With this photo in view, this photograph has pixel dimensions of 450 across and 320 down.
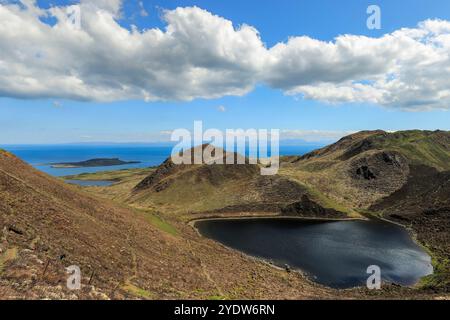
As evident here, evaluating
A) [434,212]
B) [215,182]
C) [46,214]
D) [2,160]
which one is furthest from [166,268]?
[215,182]

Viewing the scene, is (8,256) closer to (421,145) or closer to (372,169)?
(372,169)

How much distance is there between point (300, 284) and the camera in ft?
139

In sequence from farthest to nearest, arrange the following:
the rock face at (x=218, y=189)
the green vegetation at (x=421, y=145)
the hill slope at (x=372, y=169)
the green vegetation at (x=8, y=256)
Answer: the green vegetation at (x=421, y=145)
the hill slope at (x=372, y=169)
the rock face at (x=218, y=189)
the green vegetation at (x=8, y=256)

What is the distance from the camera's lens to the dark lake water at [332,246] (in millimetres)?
49844

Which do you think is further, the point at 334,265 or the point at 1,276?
the point at 334,265

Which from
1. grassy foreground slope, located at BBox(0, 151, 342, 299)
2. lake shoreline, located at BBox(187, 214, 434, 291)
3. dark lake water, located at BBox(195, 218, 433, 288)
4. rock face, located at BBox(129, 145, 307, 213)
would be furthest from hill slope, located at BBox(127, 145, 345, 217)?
grassy foreground slope, located at BBox(0, 151, 342, 299)

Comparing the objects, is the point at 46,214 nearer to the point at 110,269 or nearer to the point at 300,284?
the point at 110,269

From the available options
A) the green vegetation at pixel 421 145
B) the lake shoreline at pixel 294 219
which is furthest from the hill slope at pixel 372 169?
the lake shoreline at pixel 294 219

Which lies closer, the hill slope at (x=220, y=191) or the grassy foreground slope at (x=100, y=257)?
the grassy foreground slope at (x=100, y=257)

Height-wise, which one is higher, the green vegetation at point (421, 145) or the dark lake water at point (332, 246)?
the green vegetation at point (421, 145)

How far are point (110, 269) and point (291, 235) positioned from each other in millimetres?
50976

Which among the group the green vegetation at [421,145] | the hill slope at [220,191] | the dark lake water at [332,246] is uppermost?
the green vegetation at [421,145]

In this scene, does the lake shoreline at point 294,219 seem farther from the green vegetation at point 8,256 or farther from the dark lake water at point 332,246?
the green vegetation at point 8,256

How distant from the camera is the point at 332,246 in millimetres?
63844
